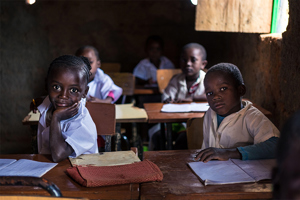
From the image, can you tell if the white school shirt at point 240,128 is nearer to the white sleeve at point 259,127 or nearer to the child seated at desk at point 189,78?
the white sleeve at point 259,127

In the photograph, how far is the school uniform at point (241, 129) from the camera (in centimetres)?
175

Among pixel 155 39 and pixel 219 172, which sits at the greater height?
pixel 155 39

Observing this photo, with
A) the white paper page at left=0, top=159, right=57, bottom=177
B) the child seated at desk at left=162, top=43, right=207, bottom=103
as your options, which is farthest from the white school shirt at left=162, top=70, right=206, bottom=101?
the white paper page at left=0, top=159, right=57, bottom=177

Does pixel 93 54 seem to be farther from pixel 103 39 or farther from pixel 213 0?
pixel 103 39

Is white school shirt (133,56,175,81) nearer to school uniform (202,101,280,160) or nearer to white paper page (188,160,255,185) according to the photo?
school uniform (202,101,280,160)

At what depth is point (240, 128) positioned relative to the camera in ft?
6.29

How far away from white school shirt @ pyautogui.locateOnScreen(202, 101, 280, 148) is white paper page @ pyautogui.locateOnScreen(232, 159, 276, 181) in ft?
0.56

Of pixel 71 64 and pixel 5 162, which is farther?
pixel 71 64

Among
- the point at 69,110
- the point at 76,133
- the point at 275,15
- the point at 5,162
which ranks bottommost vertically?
the point at 5,162

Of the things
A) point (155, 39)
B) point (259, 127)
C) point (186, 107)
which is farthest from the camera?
point (155, 39)

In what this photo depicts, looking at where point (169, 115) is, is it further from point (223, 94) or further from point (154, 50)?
point (154, 50)

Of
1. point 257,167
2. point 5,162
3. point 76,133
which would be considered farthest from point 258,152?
point 5,162

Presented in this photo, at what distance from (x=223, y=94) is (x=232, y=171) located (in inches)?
24.2

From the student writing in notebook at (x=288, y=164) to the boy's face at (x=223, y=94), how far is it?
113 cm
